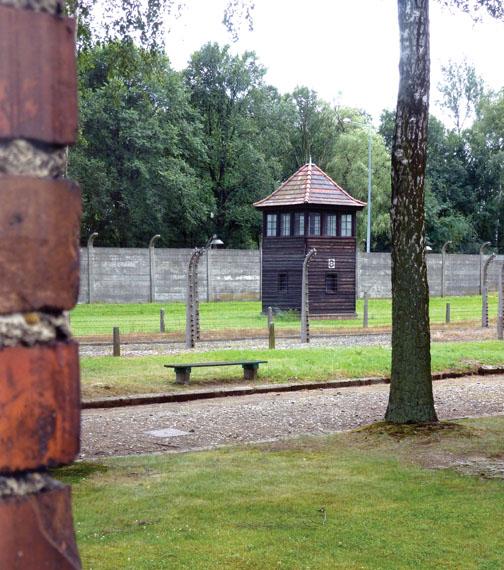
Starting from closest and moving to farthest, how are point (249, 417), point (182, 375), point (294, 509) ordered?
1. point (294, 509)
2. point (249, 417)
3. point (182, 375)

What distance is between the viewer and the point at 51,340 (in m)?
1.64

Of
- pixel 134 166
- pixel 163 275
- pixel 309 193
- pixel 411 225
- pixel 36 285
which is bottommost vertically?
pixel 163 275

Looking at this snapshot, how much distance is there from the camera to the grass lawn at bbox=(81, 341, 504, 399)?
15562 millimetres

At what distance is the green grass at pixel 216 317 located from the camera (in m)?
30.7

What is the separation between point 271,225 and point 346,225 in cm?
302

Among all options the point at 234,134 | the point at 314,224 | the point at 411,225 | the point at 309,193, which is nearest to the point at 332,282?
the point at 314,224

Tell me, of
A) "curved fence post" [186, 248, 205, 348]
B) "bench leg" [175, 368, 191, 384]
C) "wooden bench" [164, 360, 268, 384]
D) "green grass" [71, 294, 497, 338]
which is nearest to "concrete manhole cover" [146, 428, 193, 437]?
"wooden bench" [164, 360, 268, 384]

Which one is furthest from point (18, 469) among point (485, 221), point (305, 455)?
point (485, 221)

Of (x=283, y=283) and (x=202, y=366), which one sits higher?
(x=283, y=283)

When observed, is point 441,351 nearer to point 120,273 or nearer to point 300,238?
point 300,238

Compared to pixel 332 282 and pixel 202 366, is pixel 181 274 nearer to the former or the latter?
pixel 332 282

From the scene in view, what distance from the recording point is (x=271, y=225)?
39.0 metres

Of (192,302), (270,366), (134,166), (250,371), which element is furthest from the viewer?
(134,166)

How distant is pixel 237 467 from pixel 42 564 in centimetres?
721
